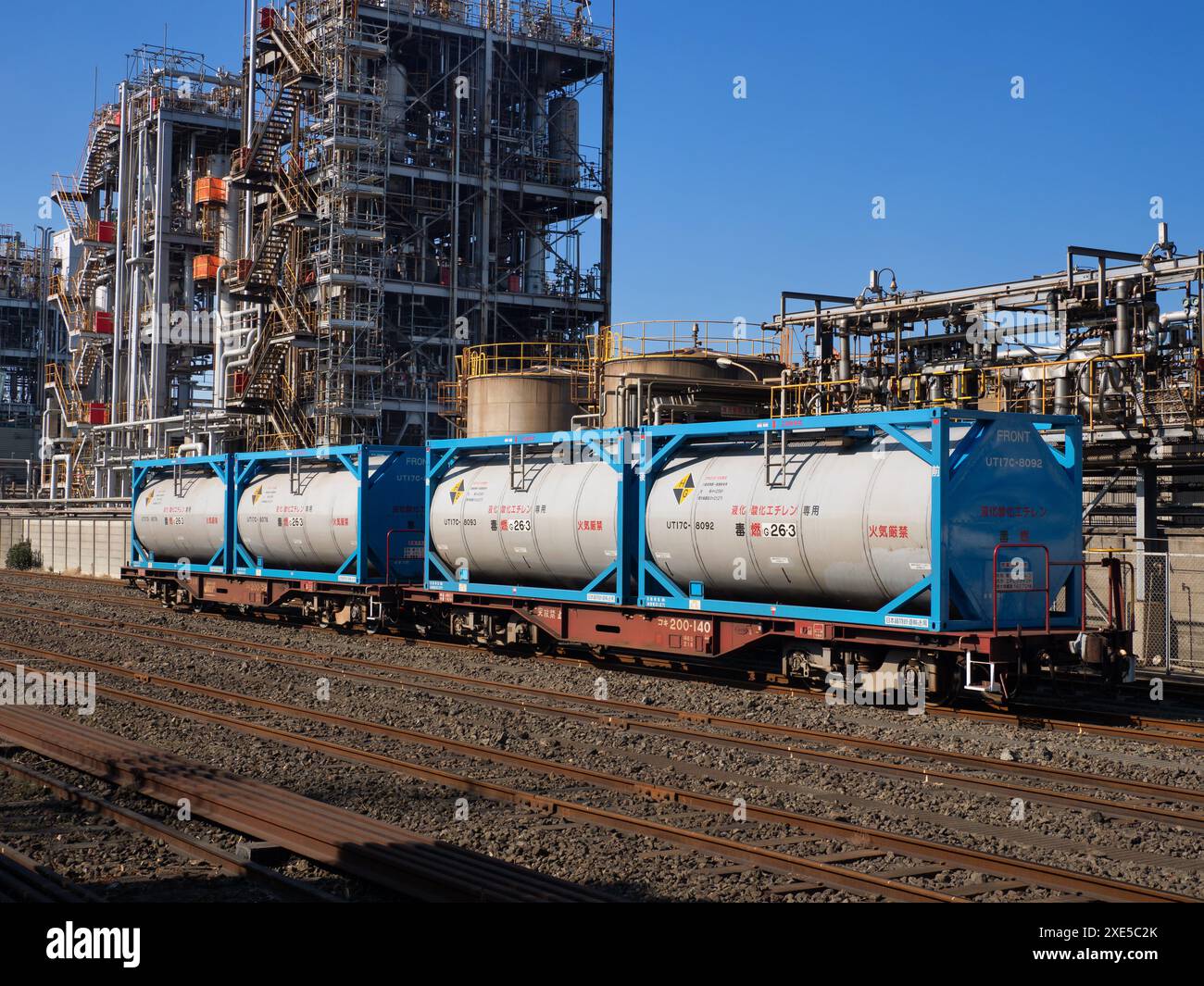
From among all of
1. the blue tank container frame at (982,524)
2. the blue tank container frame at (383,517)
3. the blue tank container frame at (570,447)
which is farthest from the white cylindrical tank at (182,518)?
the blue tank container frame at (982,524)

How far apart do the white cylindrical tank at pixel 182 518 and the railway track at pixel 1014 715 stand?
12.0 meters

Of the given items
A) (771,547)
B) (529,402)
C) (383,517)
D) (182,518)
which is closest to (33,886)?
(771,547)

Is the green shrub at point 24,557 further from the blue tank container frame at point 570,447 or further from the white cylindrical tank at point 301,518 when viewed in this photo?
the blue tank container frame at point 570,447

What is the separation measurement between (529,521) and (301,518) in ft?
27.3

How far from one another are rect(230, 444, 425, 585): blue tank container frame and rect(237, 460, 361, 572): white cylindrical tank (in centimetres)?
26

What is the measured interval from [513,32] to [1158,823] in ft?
192

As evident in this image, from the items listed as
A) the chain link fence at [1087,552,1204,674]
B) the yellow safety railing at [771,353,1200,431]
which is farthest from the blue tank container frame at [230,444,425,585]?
the chain link fence at [1087,552,1204,674]

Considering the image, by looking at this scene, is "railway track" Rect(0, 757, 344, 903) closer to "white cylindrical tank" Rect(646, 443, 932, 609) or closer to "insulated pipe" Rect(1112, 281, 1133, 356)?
"white cylindrical tank" Rect(646, 443, 932, 609)

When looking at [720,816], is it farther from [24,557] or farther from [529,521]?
[24,557]

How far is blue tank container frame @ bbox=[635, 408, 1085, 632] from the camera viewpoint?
16.3m

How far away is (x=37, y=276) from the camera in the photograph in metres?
93.2

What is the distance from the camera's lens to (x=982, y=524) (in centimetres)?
1678

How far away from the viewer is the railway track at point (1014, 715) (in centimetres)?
1565

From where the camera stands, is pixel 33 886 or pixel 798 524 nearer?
pixel 33 886
